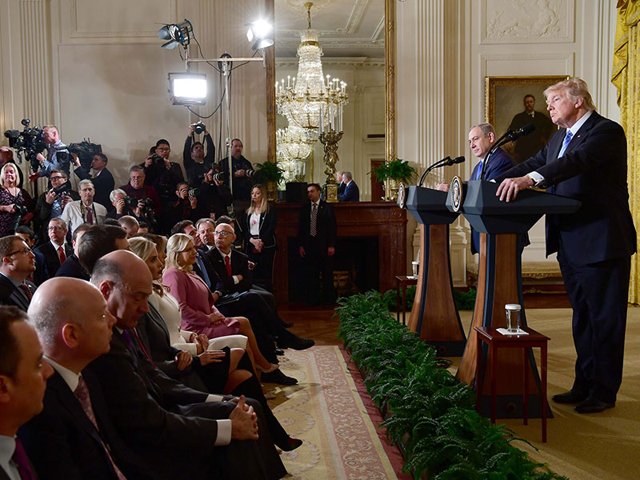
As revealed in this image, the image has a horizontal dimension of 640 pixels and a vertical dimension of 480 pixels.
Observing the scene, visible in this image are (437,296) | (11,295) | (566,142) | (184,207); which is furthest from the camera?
(184,207)

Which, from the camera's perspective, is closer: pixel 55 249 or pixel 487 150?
pixel 487 150

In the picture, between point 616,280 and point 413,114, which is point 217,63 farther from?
point 616,280

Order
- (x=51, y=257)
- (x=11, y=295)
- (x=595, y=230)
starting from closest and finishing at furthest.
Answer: (x=11, y=295) → (x=595, y=230) → (x=51, y=257)

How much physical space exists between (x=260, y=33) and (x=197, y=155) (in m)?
1.68

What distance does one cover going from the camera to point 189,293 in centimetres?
408

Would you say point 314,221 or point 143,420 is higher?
point 314,221

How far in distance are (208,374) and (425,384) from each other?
3.61ft

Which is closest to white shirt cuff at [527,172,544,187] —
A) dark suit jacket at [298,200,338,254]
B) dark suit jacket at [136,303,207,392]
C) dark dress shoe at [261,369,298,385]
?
dark suit jacket at [136,303,207,392]

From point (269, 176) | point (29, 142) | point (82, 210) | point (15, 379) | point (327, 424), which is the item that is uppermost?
point (29, 142)

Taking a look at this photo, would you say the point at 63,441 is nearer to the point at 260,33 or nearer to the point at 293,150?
the point at 260,33

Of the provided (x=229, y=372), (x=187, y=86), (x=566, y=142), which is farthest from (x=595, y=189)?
(x=187, y=86)

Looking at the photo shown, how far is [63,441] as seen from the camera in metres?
1.56

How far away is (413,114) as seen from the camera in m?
8.85

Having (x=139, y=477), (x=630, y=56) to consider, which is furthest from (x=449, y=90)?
(x=139, y=477)
